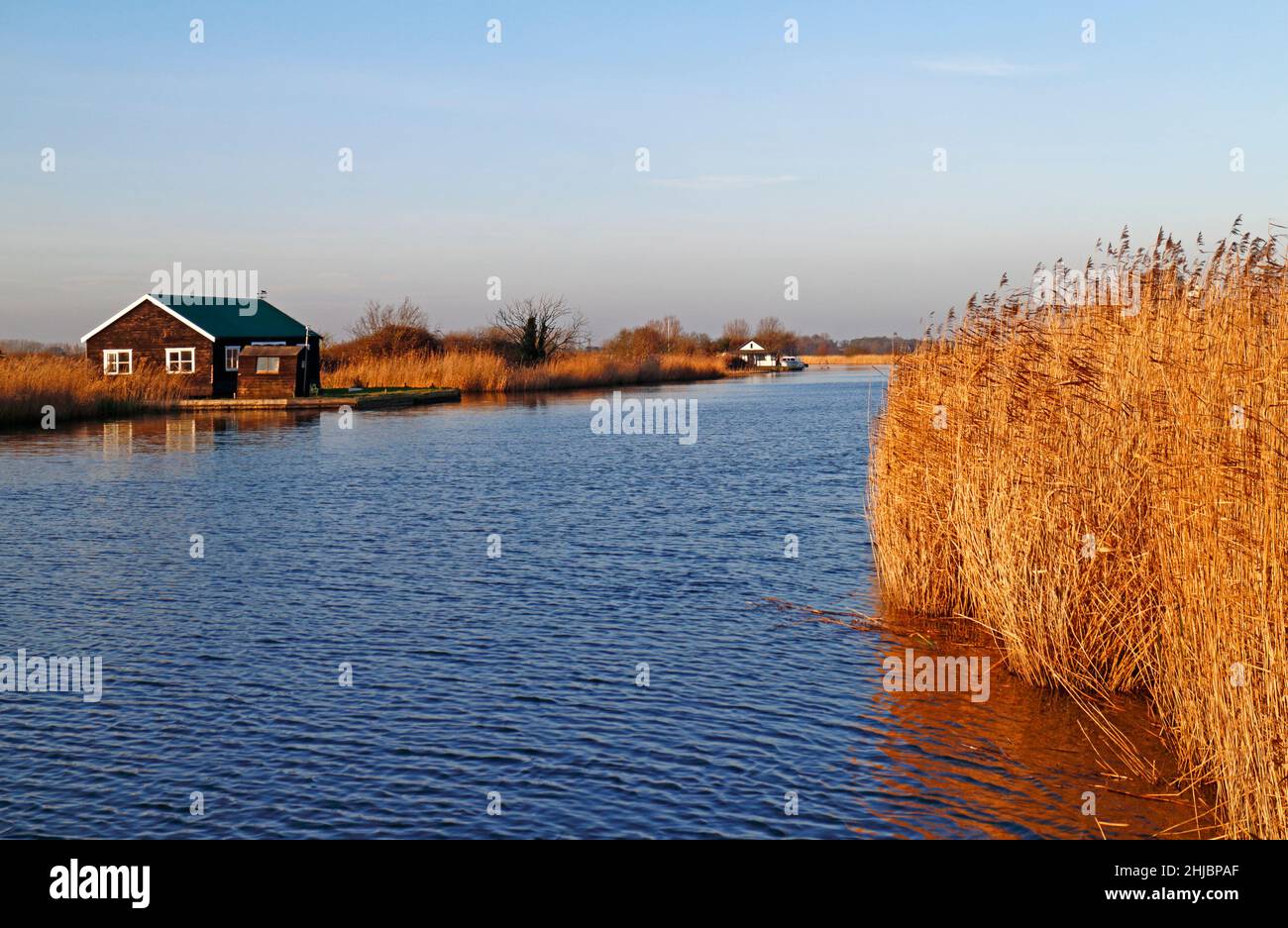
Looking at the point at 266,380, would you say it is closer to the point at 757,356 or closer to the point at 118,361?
the point at 118,361

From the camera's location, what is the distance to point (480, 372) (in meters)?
67.7

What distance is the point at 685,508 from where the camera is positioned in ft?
69.7

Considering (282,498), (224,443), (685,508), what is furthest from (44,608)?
(224,443)

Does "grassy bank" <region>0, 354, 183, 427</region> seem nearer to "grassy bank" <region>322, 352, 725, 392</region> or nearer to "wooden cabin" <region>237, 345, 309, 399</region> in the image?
"wooden cabin" <region>237, 345, 309, 399</region>

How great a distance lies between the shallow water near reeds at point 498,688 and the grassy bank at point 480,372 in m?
43.5

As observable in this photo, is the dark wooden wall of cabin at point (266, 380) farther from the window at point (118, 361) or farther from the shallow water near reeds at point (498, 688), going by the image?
the shallow water near reeds at point (498, 688)

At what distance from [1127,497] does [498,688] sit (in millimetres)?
5299


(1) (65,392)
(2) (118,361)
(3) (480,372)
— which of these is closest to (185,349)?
(2) (118,361)

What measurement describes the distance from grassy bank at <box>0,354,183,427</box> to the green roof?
527cm

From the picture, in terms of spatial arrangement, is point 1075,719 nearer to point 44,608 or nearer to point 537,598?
point 537,598

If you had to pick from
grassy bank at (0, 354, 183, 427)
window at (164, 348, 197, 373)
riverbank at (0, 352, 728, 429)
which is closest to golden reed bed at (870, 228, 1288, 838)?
grassy bank at (0, 354, 183, 427)

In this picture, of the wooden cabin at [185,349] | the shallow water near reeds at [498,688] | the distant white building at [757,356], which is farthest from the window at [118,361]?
the distant white building at [757,356]

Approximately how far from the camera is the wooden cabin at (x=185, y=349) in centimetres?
5334

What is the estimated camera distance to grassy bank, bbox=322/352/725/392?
65625 mm
